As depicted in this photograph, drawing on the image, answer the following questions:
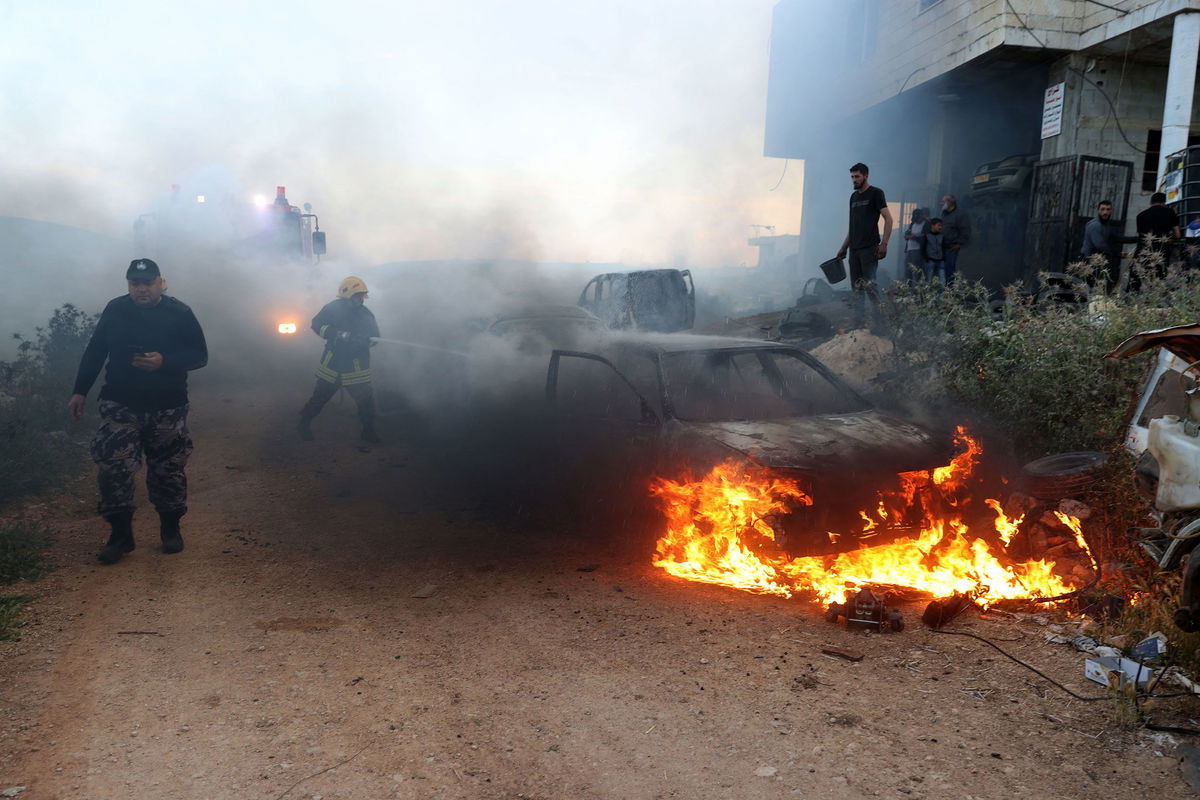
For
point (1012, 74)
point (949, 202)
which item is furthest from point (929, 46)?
point (949, 202)

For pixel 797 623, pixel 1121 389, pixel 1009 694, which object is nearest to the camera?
pixel 1009 694

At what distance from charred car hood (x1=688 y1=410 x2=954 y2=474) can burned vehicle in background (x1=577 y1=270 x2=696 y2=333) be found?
26.2 ft

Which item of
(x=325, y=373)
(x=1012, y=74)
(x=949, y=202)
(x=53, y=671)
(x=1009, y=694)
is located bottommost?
(x=53, y=671)

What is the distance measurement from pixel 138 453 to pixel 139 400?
348 mm

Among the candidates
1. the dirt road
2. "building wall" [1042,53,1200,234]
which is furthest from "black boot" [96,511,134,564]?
"building wall" [1042,53,1200,234]

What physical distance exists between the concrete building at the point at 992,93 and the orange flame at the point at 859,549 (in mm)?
8550

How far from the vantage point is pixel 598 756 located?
9.45ft

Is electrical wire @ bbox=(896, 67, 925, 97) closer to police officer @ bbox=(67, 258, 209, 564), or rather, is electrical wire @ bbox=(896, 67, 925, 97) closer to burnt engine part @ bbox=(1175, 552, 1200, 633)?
police officer @ bbox=(67, 258, 209, 564)

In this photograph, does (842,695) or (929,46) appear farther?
(929,46)

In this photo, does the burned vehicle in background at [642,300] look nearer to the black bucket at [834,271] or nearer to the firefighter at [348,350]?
the black bucket at [834,271]

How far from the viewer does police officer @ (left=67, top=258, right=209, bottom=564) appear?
4.92 meters

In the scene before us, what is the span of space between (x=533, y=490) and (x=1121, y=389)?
402cm

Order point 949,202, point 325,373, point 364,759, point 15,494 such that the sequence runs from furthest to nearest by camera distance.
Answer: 1. point 949,202
2. point 325,373
3. point 15,494
4. point 364,759

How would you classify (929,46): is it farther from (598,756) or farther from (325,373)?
(598,756)
